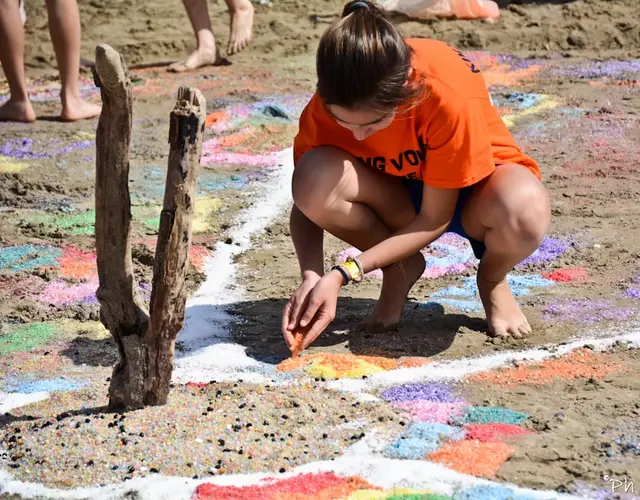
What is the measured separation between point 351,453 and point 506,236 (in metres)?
1.02

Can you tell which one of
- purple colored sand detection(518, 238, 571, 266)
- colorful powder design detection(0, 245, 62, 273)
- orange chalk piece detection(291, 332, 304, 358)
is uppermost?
orange chalk piece detection(291, 332, 304, 358)

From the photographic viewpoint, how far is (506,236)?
10.8 feet

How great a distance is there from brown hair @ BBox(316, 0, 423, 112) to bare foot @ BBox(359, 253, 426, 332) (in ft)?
2.71

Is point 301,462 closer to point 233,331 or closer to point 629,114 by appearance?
point 233,331

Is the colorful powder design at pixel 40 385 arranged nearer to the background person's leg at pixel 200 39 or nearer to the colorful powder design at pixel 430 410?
the colorful powder design at pixel 430 410

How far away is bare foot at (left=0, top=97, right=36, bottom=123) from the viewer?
6.55m

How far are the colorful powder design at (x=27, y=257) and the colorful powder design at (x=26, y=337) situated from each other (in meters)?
0.57

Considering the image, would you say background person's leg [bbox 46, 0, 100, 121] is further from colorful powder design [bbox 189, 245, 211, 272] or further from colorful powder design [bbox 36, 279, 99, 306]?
colorful powder design [bbox 36, 279, 99, 306]

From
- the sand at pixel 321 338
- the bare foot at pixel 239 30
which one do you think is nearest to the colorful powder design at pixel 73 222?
the sand at pixel 321 338

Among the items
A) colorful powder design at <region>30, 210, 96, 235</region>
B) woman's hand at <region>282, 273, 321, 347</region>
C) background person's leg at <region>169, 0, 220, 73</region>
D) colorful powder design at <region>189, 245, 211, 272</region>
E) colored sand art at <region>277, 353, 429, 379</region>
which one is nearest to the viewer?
woman's hand at <region>282, 273, 321, 347</region>

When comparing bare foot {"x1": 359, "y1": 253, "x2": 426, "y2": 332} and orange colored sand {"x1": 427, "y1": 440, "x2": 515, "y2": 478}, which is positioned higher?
orange colored sand {"x1": 427, "y1": 440, "x2": 515, "y2": 478}

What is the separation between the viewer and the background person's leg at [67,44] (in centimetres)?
641

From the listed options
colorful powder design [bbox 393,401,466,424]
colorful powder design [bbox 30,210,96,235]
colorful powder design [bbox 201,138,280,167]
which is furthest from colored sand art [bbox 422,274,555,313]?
colorful powder design [bbox 201,138,280,167]

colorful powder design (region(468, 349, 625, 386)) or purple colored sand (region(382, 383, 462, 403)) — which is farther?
colorful powder design (region(468, 349, 625, 386))
